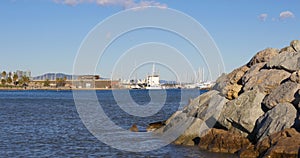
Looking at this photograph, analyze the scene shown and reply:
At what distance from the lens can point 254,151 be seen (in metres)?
22.1

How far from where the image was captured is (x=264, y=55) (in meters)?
30.3

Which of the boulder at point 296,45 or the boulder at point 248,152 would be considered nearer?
the boulder at point 248,152

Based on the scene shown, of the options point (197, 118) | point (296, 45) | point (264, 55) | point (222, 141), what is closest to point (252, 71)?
point (264, 55)

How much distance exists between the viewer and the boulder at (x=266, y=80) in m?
26.1

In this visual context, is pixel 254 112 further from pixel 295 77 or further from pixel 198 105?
pixel 198 105

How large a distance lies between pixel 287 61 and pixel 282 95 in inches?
134

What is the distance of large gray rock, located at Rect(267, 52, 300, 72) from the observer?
85.3 feet

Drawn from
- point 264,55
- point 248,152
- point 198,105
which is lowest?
point 248,152

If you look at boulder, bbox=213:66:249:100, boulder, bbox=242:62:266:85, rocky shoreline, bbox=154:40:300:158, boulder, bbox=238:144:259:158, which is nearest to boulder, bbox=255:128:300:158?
rocky shoreline, bbox=154:40:300:158

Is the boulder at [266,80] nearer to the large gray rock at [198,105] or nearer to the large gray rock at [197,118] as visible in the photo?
the large gray rock at [197,118]

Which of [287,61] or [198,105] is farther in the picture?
[198,105]

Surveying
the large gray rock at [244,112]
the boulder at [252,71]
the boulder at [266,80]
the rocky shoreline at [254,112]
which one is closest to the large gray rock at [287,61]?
the rocky shoreline at [254,112]

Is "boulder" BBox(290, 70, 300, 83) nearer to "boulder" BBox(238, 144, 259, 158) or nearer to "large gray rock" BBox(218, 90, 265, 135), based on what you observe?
"large gray rock" BBox(218, 90, 265, 135)

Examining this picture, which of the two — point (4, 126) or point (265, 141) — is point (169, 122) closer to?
point (265, 141)
